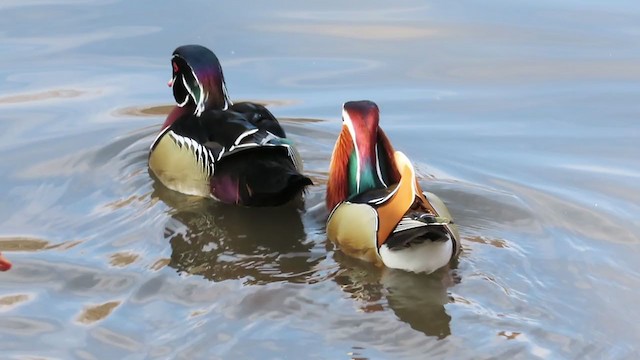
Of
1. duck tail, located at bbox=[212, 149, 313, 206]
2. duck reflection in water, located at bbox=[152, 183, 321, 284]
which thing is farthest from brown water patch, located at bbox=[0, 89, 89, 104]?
duck tail, located at bbox=[212, 149, 313, 206]

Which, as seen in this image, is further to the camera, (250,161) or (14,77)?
(14,77)

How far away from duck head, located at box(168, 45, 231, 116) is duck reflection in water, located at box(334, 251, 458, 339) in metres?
1.93

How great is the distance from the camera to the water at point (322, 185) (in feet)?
20.9

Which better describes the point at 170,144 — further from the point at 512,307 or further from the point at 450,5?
the point at 450,5

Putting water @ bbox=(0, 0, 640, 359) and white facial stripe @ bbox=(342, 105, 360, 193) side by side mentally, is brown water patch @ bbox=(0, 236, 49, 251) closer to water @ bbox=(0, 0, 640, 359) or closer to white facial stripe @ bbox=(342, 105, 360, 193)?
water @ bbox=(0, 0, 640, 359)

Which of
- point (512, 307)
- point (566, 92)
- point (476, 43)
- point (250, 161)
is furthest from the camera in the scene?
point (476, 43)

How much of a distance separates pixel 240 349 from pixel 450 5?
6.28 metres

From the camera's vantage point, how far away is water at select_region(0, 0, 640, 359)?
250 inches

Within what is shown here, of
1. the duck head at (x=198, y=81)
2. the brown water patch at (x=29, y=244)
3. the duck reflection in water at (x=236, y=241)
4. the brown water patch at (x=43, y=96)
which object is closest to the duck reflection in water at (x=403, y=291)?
the duck reflection in water at (x=236, y=241)

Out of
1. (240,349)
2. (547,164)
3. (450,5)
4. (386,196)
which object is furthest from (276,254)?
(450,5)

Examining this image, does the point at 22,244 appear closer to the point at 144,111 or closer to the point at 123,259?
the point at 123,259

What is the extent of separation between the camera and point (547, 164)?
8.73m

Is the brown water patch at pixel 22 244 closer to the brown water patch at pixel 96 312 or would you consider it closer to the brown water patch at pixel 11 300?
the brown water patch at pixel 11 300

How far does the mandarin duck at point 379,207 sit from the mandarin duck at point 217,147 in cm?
34
